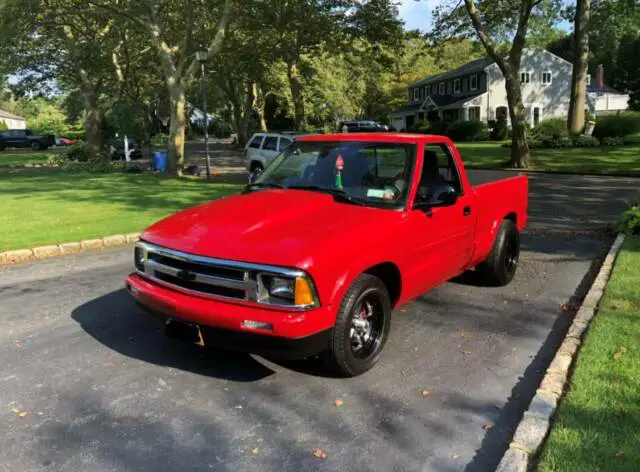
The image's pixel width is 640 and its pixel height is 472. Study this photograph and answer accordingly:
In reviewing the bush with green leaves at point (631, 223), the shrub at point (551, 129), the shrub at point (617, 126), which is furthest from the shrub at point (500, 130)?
the bush with green leaves at point (631, 223)

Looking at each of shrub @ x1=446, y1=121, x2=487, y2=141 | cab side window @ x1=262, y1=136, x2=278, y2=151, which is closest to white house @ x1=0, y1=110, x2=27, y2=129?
shrub @ x1=446, y1=121, x2=487, y2=141

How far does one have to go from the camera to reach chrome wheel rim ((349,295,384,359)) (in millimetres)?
4273

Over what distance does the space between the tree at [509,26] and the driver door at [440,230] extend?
16797 mm

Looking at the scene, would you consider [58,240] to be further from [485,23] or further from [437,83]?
[437,83]

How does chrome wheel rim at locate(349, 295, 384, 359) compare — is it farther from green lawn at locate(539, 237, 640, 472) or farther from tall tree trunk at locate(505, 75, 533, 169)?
tall tree trunk at locate(505, 75, 533, 169)

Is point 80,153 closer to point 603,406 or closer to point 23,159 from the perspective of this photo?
point 23,159

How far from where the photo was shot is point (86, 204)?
42.8 ft

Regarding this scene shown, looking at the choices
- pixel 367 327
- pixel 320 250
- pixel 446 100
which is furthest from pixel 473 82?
pixel 320 250

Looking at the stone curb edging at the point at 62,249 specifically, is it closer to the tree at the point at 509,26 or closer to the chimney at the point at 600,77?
the tree at the point at 509,26

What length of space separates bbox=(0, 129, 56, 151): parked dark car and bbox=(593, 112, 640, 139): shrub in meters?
43.0

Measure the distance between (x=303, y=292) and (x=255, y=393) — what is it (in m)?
0.89

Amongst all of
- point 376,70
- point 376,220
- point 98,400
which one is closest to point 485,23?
point 376,70

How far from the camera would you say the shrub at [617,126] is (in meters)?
31.2

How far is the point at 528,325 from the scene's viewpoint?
543 cm
